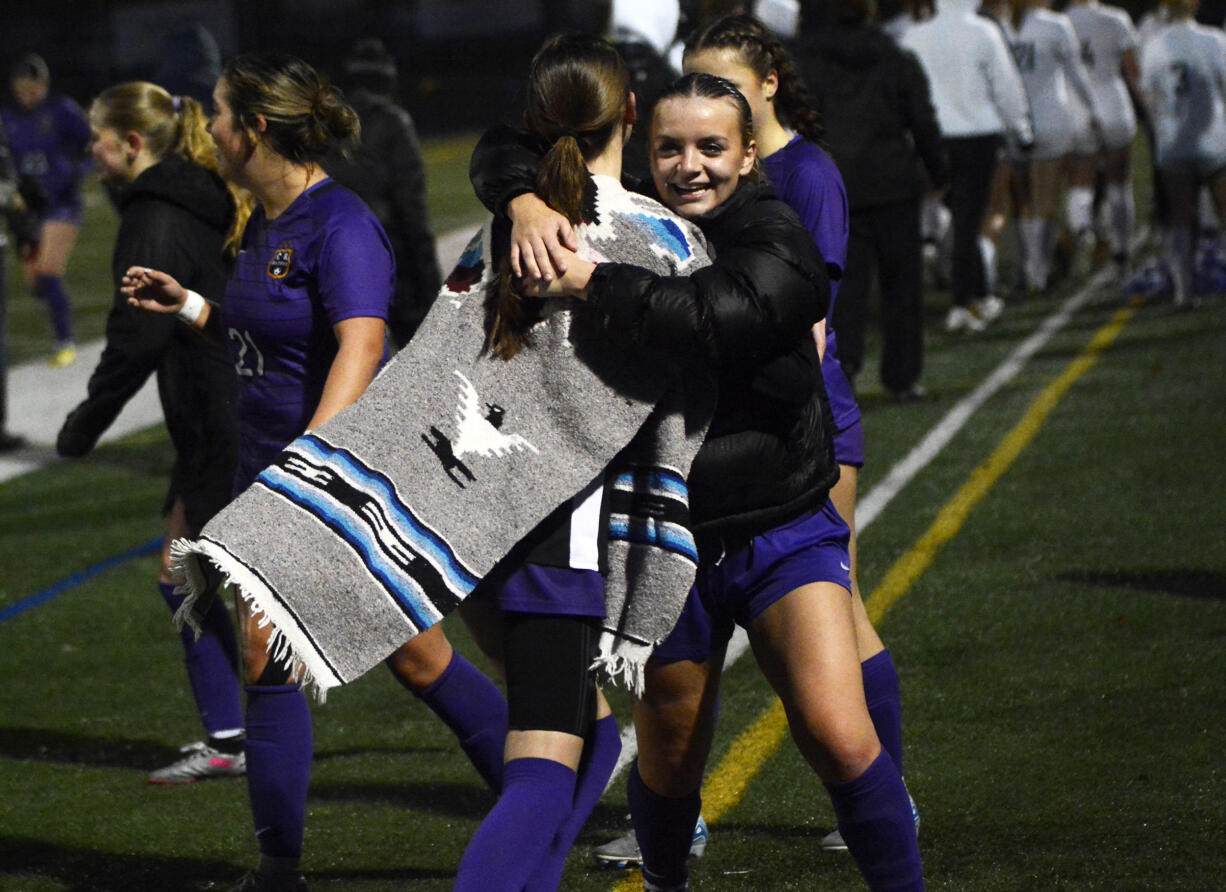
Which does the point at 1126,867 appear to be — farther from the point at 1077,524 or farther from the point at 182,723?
the point at 1077,524

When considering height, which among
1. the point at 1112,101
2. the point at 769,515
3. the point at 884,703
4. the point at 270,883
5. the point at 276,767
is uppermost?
the point at 769,515

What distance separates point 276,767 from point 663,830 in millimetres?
905

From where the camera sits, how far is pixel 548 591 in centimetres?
320

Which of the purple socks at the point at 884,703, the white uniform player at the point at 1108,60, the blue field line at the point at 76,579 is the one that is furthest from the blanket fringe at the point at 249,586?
the white uniform player at the point at 1108,60

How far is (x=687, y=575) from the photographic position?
10.7ft

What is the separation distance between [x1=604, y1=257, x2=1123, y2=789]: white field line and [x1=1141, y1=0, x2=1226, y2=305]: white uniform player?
139cm

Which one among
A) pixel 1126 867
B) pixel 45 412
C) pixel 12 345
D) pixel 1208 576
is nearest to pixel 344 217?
pixel 1126 867

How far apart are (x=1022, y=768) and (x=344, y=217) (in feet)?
7.56

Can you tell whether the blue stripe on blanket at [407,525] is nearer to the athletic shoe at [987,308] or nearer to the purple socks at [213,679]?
the purple socks at [213,679]

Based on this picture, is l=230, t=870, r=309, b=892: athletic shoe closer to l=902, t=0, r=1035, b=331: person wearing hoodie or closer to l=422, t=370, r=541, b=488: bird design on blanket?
l=422, t=370, r=541, b=488: bird design on blanket

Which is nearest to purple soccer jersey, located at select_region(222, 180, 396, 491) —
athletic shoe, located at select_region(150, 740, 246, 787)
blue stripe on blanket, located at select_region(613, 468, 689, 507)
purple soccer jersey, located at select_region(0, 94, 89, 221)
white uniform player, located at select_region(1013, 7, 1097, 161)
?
blue stripe on blanket, located at select_region(613, 468, 689, 507)

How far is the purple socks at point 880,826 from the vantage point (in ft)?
11.4

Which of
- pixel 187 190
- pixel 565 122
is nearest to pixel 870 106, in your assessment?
pixel 187 190

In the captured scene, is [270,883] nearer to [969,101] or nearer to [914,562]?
[914,562]
